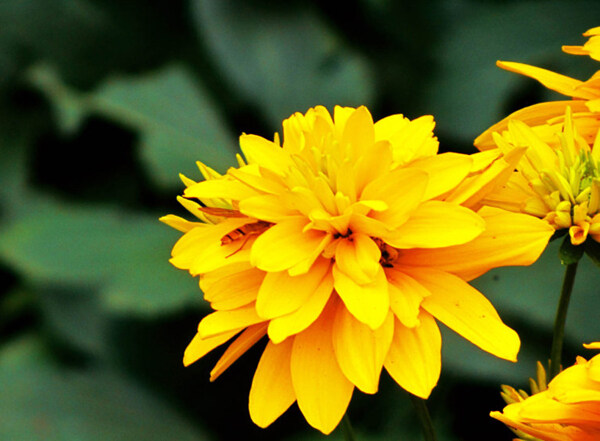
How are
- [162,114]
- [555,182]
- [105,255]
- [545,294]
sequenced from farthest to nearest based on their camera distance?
[162,114] < [105,255] < [545,294] < [555,182]

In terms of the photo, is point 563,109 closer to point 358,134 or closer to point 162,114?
point 358,134

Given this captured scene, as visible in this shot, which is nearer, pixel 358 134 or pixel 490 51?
pixel 358 134

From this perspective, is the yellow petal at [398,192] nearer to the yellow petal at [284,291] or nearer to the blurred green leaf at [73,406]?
the yellow petal at [284,291]

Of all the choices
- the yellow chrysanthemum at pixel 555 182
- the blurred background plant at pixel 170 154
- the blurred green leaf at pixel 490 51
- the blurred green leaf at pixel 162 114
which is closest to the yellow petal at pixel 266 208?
the yellow chrysanthemum at pixel 555 182

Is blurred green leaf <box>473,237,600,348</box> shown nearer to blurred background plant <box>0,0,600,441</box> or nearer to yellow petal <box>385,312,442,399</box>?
blurred background plant <box>0,0,600,441</box>

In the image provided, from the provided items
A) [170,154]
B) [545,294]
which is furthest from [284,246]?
[170,154]

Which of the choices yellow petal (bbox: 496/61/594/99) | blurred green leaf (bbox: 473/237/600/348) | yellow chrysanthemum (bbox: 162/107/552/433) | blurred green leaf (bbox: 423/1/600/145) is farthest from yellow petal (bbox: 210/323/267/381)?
blurred green leaf (bbox: 423/1/600/145)
